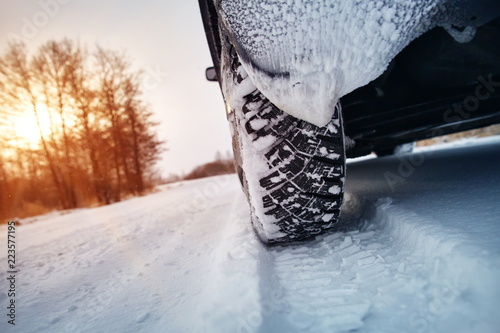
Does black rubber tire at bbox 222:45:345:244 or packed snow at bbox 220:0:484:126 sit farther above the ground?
packed snow at bbox 220:0:484:126

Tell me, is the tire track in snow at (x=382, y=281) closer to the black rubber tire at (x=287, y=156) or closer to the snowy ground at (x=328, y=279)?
the snowy ground at (x=328, y=279)

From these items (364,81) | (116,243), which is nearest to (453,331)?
(364,81)

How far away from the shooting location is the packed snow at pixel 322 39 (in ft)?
1.85

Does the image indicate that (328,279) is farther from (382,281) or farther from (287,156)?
(287,156)

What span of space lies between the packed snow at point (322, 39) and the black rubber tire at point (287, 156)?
12cm

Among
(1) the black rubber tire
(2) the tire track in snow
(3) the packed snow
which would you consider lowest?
(2) the tire track in snow

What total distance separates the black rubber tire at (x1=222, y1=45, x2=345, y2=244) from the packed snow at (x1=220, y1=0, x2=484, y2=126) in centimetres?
12

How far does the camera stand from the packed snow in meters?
0.56

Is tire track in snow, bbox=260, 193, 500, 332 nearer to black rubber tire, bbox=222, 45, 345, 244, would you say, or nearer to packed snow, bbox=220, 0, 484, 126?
black rubber tire, bbox=222, 45, 345, 244

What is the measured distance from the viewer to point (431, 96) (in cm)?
114

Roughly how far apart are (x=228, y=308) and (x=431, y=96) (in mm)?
1383

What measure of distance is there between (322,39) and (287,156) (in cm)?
38

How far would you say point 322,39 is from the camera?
1.94 ft

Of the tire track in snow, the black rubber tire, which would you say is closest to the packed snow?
the black rubber tire
